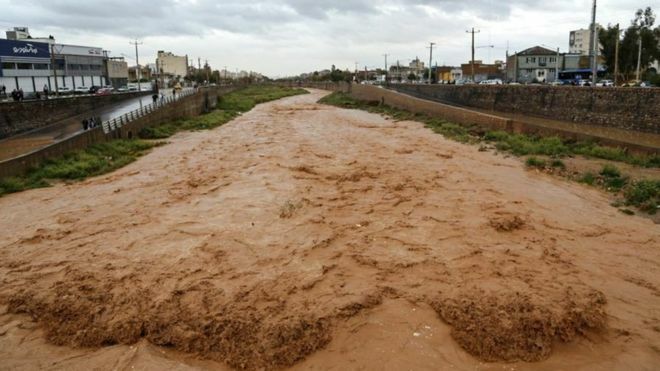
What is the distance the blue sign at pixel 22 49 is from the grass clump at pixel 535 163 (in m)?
47.8

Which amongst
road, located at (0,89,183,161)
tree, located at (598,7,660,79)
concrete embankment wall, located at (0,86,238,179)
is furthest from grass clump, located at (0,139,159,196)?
tree, located at (598,7,660,79)

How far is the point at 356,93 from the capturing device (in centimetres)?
6706

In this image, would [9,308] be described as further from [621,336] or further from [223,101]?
[223,101]

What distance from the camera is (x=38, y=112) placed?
96.9 feet

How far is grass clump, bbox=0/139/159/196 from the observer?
53.4 ft

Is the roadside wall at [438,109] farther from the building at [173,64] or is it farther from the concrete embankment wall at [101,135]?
the building at [173,64]

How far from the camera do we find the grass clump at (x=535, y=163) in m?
18.2

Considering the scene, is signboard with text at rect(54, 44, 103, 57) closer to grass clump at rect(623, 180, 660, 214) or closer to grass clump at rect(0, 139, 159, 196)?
grass clump at rect(0, 139, 159, 196)

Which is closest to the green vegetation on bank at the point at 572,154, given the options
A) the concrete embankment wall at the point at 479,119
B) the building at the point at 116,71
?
the concrete embankment wall at the point at 479,119

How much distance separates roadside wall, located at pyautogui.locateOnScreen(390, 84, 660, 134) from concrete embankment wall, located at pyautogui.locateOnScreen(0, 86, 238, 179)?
80.9 feet

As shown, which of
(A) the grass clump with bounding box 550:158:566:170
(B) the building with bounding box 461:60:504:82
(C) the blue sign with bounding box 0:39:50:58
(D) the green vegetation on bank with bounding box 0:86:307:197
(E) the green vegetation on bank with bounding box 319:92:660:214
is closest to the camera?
(E) the green vegetation on bank with bounding box 319:92:660:214

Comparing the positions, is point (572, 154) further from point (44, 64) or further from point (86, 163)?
point (44, 64)

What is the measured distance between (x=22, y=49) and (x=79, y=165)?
123 ft

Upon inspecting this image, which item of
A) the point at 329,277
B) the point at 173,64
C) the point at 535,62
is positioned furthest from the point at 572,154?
the point at 173,64
